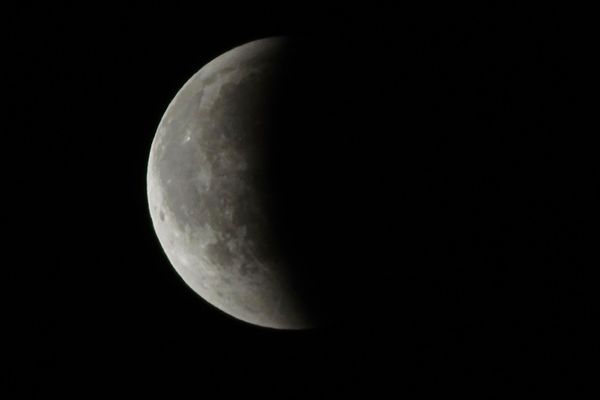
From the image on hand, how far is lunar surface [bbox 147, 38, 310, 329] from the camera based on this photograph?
3525 millimetres

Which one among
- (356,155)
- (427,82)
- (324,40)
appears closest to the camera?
(356,155)

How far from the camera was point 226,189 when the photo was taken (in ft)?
11.6

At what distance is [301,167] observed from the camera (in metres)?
3.39

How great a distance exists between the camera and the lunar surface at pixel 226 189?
3525 millimetres

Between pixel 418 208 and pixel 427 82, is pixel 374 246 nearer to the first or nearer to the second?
pixel 418 208

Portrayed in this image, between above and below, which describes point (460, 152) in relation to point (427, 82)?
below

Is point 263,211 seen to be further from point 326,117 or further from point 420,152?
point 420,152

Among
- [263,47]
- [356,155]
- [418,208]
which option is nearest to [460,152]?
[418,208]

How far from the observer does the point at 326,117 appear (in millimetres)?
3426

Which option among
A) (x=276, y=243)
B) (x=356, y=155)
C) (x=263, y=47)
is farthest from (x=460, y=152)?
(x=263, y=47)

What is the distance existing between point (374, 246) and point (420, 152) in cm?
68

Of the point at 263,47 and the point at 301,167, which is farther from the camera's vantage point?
the point at 263,47

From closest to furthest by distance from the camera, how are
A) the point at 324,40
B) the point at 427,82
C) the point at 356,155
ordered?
the point at 356,155, the point at 427,82, the point at 324,40

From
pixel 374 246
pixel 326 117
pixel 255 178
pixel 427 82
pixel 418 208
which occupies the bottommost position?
pixel 374 246
